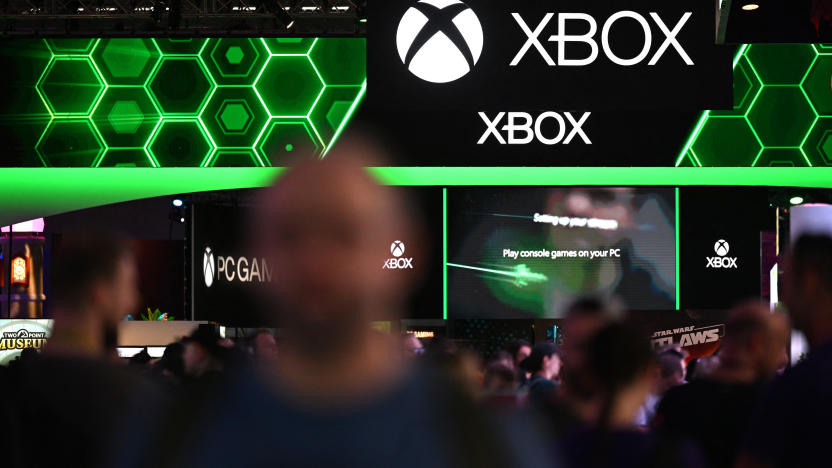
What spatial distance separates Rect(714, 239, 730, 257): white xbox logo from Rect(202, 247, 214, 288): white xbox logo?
4.46 meters

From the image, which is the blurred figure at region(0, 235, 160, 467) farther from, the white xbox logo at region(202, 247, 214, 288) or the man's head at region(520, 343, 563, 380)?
the white xbox logo at region(202, 247, 214, 288)

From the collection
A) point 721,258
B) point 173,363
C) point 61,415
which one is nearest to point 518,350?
point 173,363

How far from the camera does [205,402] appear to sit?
2.47ft

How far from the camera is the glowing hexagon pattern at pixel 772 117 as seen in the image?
28.0 feet

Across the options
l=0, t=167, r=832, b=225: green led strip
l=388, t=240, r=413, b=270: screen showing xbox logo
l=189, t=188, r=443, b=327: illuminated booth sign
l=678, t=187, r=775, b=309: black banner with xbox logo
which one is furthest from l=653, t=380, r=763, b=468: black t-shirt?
l=0, t=167, r=832, b=225: green led strip

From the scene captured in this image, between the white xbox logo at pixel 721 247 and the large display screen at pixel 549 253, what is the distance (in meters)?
0.41

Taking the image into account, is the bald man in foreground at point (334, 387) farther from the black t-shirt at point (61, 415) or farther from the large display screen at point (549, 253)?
the large display screen at point (549, 253)

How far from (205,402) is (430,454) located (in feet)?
0.57

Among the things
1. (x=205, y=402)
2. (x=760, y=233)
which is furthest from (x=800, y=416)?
(x=760, y=233)

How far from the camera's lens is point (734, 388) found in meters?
2.66

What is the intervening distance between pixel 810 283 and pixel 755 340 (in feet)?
2.32

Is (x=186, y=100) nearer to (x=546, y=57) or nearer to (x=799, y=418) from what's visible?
(x=546, y=57)

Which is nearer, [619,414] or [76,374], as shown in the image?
[76,374]

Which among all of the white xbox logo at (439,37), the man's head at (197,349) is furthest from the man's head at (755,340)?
the white xbox logo at (439,37)
